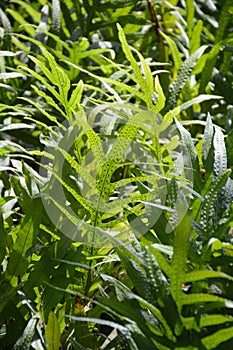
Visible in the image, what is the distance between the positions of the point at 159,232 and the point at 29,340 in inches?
6.5

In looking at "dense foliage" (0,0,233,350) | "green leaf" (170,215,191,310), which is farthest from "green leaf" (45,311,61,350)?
"green leaf" (170,215,191,310)

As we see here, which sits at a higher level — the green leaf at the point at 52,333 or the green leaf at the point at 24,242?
the green leaf at the point at 24,242

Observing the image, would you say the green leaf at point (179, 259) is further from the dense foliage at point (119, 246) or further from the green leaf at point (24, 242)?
the green leaf at point (24, 242)

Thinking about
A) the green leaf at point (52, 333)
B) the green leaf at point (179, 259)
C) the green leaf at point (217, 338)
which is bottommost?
the green leaf at point (52, 333)

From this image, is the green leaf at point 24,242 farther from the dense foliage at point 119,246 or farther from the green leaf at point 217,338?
the green leaf at point 217,338

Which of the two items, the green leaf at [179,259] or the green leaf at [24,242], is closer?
the green leaf at [179,259]

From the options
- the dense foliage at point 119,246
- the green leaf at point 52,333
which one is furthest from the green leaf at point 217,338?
the green leaf at point 52,333

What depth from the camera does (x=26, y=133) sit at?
3.48ft

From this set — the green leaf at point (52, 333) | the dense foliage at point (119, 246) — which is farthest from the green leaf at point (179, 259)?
the green leaf at point (52, 333)

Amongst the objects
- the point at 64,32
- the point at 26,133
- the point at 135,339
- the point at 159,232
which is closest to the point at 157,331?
the point at 135,339

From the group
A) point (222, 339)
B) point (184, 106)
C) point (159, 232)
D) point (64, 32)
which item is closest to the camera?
point (222, 339)

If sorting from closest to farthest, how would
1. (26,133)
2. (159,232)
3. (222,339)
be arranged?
(222,339), (159,232), (26,133)

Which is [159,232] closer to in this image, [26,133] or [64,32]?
[26,133]

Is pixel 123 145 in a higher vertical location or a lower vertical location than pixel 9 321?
higher
